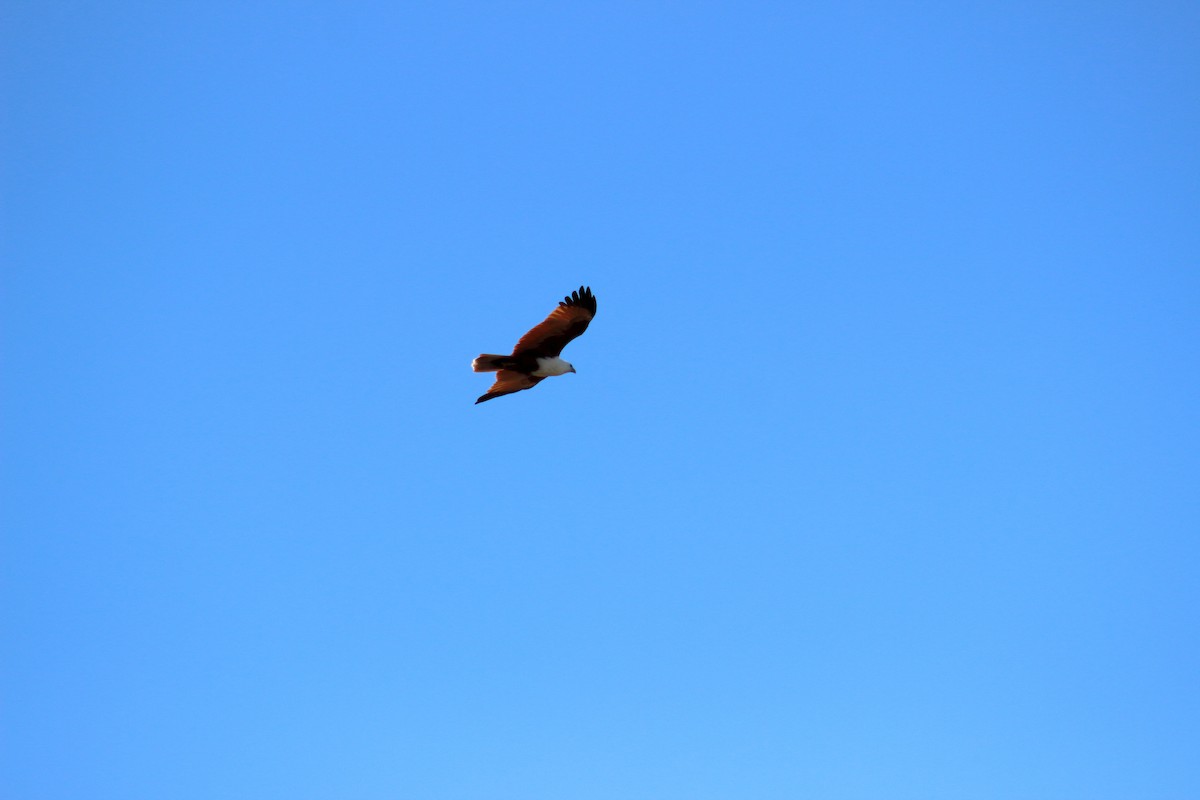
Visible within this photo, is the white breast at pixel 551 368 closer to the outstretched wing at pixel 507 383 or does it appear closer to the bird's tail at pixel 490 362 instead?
the outstretched wing at pixel 507 383

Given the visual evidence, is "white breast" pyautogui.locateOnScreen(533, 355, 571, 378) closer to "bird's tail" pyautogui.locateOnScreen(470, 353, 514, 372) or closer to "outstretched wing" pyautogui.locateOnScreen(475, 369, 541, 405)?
"outstretched wing" pyautogui.locateOnScreen(475, 369, 541, 405)

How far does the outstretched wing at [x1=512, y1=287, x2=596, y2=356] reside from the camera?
25.2m

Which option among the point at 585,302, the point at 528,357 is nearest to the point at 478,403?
the point at 528,357

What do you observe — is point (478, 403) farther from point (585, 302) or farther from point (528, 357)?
point (585, 302)

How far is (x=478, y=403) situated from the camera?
83.1ft

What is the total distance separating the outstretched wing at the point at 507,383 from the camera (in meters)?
25.5

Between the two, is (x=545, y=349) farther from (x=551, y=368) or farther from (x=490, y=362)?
(x=490, y=362)

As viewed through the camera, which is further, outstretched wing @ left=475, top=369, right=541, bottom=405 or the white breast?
outstretched wing @ left=475, top=369, right=541, bottom=405

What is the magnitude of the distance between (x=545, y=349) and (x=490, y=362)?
48.8 inches

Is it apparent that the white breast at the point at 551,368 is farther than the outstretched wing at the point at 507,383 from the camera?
No

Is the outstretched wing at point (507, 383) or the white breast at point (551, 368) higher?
the white breast at point (551, 368)

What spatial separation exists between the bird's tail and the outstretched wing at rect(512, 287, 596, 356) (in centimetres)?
31

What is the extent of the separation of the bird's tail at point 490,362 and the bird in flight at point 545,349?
2cm

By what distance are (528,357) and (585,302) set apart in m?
1.65
